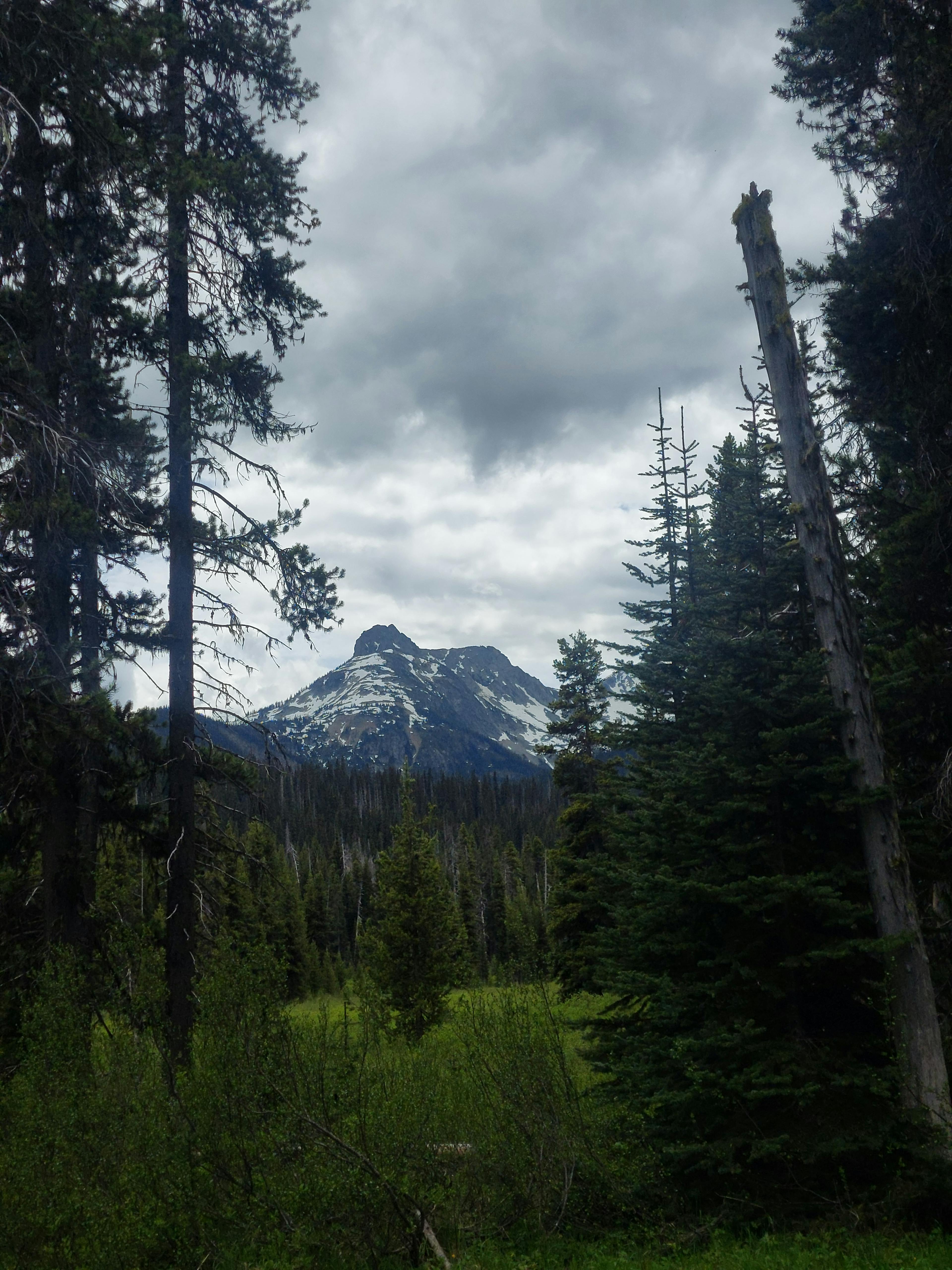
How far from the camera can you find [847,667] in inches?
331

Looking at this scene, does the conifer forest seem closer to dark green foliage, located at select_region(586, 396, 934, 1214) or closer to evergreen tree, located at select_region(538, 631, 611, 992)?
dark green foliage, located at select_region(586, 396, 934, 1214)

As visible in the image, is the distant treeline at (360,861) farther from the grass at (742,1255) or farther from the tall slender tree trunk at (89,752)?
the grass at (742,1255)

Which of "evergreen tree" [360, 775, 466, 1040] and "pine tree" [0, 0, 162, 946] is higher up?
"pine tree" [0, 0, 162, 946]

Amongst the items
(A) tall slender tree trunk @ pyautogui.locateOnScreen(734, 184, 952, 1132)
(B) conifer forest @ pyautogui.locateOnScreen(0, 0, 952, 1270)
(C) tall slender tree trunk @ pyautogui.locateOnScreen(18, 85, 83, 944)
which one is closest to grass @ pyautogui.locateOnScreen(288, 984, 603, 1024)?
(B) conifer forest @ pyautogui.locateOnScreen(0, 0, 952, 1270)

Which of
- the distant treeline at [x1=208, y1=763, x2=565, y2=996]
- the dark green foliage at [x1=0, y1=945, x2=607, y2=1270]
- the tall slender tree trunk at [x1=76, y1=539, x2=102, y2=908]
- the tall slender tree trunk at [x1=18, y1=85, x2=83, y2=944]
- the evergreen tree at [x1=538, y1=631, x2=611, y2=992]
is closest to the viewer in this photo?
the dark green foliage at [x1=0, y1=945, x2=607, y2=1270]

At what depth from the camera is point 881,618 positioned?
404 inches

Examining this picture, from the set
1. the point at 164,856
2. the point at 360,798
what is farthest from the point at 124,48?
the point at 360,798

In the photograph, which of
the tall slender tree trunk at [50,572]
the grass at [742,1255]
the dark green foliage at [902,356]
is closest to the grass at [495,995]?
the grass at [742,1255]

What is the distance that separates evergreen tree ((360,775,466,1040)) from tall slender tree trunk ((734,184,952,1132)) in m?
14.2

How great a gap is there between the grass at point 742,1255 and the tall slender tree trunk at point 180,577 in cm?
438

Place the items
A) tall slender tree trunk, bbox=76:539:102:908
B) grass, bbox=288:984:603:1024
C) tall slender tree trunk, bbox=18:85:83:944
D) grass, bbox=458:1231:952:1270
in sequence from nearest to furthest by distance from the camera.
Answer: grass, bbox=458:1231:952:1270, grass, bbox=288:984:603:1024, tall slender tree trunk, bbox=18:85:83:944, tall slender tree trunk, bbox=76:539:102:908

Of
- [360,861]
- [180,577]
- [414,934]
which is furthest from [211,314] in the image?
[360,861]

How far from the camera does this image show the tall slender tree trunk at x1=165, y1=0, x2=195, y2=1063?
9.62 meters

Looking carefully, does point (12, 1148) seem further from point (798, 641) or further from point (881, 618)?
point (881, 618)
